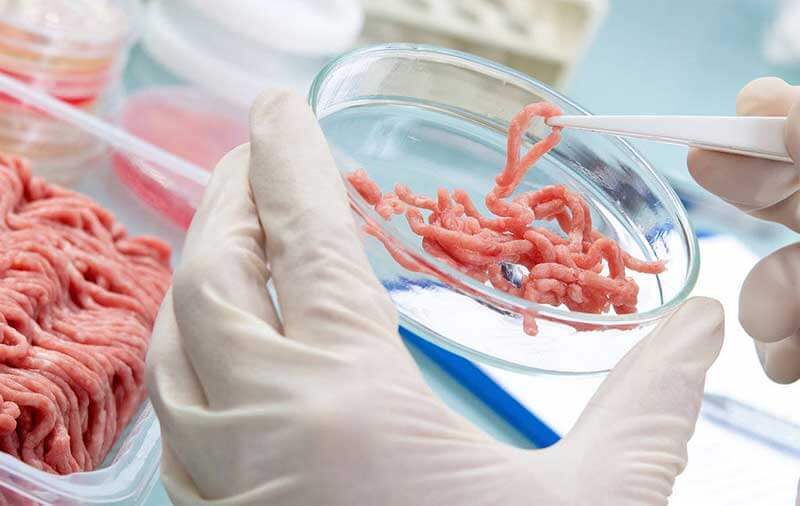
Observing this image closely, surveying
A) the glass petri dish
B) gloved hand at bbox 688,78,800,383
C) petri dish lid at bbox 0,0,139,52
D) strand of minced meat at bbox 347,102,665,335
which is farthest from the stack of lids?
gloved hand at bbox 688,78,800,383

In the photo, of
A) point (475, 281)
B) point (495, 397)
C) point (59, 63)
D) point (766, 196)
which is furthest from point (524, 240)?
point (59, 63)

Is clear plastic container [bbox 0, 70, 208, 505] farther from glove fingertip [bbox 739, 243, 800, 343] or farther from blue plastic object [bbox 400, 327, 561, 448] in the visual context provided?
glove fingertip [bbox 739, 243, 800, 343]

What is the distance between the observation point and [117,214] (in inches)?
51.6

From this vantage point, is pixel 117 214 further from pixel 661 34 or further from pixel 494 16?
pixel 661 34

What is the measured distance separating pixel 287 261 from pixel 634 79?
1.56 m

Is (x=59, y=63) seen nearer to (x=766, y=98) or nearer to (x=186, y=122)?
(x=186, y=122)

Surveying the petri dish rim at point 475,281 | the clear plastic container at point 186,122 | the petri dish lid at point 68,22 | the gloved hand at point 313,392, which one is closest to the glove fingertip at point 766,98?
the petri dish rim at point 475,281

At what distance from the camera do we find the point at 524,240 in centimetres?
84

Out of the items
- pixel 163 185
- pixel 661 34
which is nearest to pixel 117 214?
pixel 163 185

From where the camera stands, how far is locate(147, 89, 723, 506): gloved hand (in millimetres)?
694

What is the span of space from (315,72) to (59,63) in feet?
1.37

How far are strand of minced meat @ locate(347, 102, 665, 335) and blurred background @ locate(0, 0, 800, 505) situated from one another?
0.20 meters

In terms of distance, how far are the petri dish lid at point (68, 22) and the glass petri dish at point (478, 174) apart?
52cm

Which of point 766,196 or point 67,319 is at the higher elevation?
point 766,196
